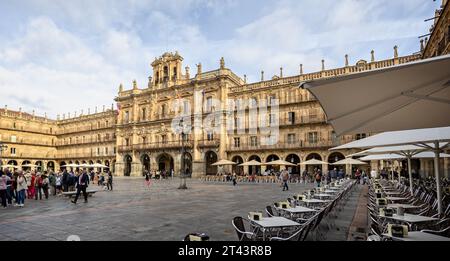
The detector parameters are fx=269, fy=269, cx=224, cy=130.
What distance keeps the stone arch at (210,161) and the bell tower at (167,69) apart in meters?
11.4

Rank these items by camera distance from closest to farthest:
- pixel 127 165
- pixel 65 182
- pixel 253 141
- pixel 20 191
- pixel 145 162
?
pixel 20 191, pixel 65 182, pixel 253 141, pixel 145 162, pixel 127 165

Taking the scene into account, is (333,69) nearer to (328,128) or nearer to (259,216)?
(328,128)

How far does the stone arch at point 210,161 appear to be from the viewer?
34312mm

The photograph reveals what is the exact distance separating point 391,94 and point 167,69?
39.4m

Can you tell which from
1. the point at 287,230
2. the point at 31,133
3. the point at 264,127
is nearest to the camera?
the point at 287,230

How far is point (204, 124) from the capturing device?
34.2m

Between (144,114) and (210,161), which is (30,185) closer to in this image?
(210,161)

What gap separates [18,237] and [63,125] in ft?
194

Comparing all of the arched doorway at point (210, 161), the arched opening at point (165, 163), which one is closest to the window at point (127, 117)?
the arched opening at point (165, 163)

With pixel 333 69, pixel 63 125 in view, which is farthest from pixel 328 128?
pixel 63 125

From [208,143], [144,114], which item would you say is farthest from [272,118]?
[144,114]

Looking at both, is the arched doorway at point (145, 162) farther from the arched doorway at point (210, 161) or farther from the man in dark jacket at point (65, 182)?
the man in dark jacket at point (65, 182)

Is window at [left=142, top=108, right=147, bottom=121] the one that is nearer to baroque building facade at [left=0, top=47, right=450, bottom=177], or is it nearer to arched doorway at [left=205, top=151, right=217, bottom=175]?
baroque building facade at [left=0, top=47, right=450, bottom=177]
